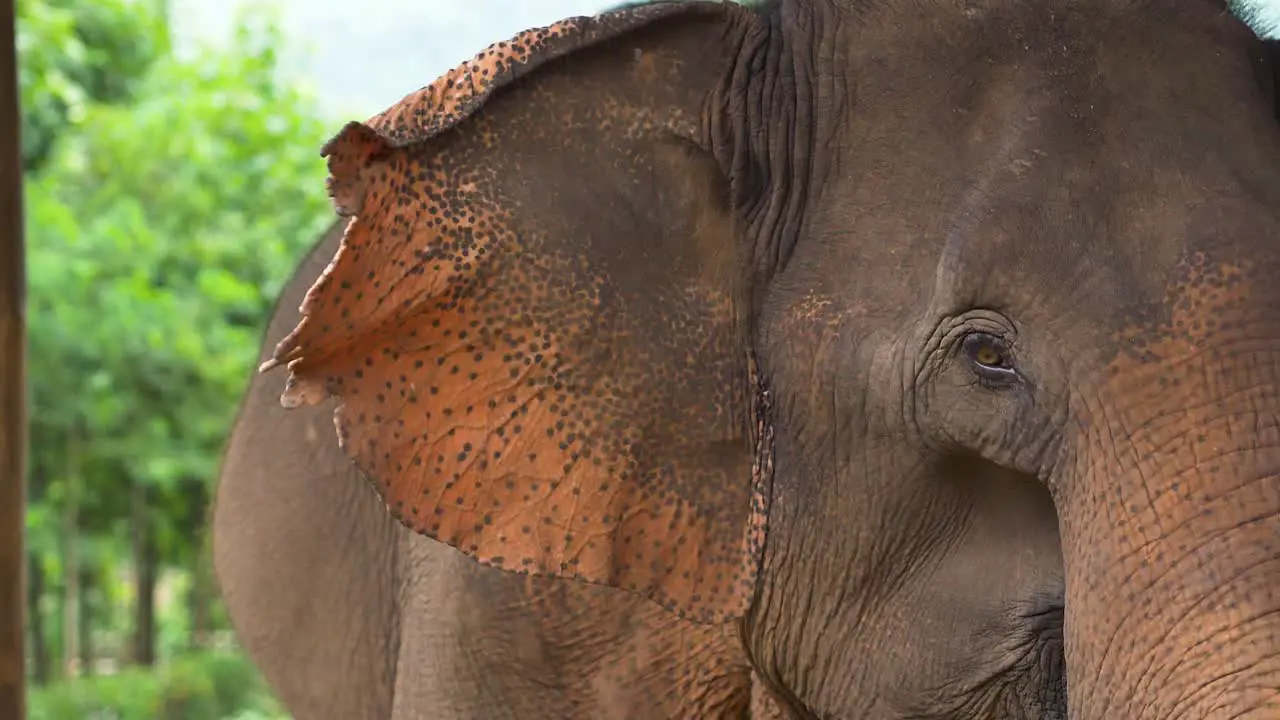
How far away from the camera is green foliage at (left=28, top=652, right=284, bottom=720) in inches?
484

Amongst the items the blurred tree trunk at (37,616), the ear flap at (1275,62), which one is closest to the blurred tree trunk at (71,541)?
the blurred tree trunk at (37,616)

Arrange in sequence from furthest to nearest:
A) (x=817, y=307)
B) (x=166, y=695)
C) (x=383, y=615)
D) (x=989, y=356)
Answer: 1. (x=166, y=695)
2. (x=383, y=615)
3. (x=817, y=307)
4. (x=989, y=356)

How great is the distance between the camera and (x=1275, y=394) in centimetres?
170

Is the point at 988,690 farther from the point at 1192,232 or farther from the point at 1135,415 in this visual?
the point at 1192,232

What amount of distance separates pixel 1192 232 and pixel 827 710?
793mm

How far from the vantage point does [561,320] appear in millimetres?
2182

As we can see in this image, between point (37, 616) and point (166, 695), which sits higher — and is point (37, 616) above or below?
above

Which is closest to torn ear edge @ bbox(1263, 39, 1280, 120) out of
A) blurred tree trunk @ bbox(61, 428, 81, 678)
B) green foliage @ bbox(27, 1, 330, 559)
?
green foliage @ bbox(27, 1, 330, 559)

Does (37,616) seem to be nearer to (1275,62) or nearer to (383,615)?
(383,615)

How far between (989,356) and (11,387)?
123 inches

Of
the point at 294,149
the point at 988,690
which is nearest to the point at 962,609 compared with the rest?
the point at 988,690

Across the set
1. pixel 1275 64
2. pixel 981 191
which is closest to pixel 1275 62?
pixel 1275 64

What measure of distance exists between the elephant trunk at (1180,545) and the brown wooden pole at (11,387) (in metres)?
3.19

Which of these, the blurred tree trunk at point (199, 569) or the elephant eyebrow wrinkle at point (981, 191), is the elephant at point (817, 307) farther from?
the blurred tree trunk at point (199, 569)
